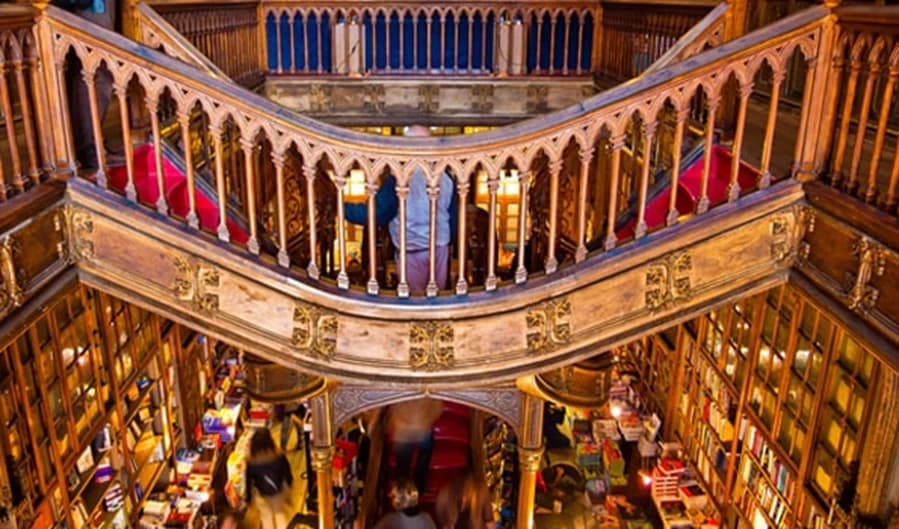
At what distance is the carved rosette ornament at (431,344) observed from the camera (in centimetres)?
304

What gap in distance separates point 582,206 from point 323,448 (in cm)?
231

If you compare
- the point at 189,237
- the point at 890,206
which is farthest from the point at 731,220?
the point at 189,237

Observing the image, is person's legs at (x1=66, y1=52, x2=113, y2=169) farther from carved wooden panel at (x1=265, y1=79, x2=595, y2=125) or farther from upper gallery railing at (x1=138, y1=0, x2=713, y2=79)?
carved wooden panel at (x1=265, y1=79, x2=595, y2=125)

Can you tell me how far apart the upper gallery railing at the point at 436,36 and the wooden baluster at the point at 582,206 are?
9.45 ft

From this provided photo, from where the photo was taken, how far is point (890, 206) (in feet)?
8.48

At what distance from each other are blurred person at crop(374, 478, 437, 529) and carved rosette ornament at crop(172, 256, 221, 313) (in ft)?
5.31

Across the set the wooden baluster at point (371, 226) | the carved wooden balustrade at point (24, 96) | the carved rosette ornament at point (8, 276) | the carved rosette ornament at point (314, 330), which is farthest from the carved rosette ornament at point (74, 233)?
the wooden baluster at point (371, 226)

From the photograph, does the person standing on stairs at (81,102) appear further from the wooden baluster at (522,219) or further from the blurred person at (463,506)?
the blurred person at (463,506)

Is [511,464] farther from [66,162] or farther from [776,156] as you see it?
[66,162]

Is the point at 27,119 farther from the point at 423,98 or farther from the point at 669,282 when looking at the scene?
the point at 423,98

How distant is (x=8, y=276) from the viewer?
258cm

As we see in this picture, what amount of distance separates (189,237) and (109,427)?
7.22 ft

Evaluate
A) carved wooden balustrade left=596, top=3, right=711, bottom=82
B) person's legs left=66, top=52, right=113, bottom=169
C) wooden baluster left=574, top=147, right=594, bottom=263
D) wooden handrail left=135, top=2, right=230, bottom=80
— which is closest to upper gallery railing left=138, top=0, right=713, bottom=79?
carved wooden balustrade left=596, top=3, right=711, bottom=82

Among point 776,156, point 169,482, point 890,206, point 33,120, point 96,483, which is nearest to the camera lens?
point 890,206
